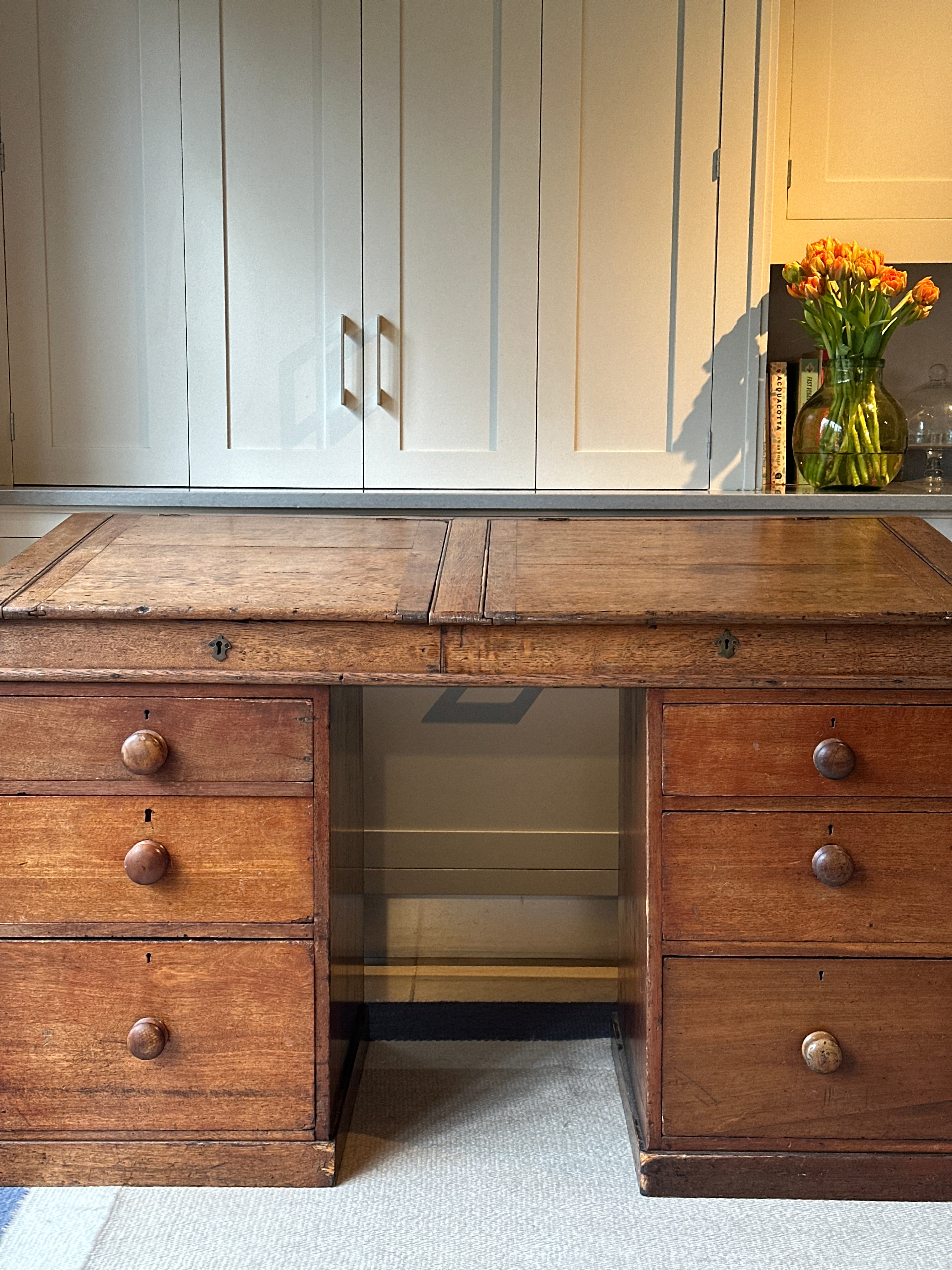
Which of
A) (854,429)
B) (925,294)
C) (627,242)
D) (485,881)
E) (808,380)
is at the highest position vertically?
(627,242)

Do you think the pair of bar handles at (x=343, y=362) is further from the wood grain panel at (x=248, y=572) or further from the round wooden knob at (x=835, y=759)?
the round wooden knob at (x=835, y=759)

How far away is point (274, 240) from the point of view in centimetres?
235

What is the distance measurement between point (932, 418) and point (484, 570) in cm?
147

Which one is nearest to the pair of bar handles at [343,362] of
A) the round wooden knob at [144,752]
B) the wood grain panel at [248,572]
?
the wood grain panel at [248,572]

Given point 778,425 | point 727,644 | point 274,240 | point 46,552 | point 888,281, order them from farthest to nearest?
point 778,425, point 274,240, point 888,281, point 46,552, point 727,644

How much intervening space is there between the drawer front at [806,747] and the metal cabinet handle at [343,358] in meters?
1.15

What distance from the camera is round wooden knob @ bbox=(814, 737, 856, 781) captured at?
1.57 metres

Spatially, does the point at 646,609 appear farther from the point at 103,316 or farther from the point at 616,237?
the point at 103,316

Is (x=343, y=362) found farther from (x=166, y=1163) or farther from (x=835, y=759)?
(x=166, y=1163)

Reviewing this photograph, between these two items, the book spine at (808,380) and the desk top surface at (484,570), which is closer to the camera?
the desk top surface at (484,570)

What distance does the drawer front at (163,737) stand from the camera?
1.61m

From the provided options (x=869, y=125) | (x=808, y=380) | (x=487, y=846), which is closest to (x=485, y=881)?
(x=487, y=846)

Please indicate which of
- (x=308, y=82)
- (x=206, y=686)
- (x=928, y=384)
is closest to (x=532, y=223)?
(x=308, y=82)

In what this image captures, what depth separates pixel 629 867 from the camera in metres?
1.87
